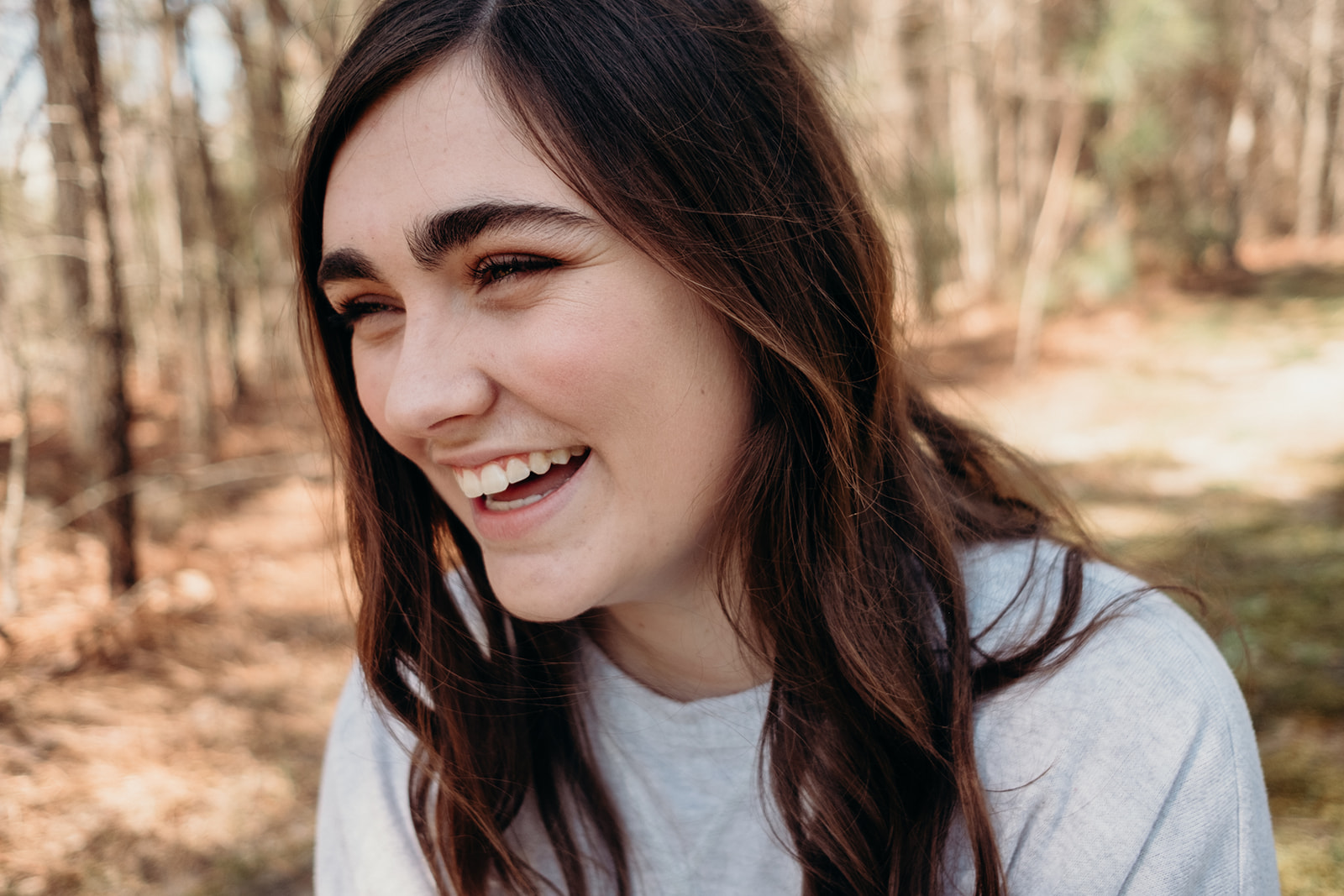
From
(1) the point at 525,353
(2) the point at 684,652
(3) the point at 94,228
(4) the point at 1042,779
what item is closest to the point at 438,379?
(1) the point at 525,353

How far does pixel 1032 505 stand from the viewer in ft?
4.92

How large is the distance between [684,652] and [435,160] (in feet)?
2.70

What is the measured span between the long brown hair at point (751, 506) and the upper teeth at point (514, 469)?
10.7 inches

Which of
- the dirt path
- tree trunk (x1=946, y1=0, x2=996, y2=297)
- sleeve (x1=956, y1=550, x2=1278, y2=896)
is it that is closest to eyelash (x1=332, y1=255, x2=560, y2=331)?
sleeve (x1=956, y1=550, x2=1278, y2=896)

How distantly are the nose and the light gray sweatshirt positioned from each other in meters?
0.58

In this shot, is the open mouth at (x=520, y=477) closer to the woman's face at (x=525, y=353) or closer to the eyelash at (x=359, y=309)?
the woman's face at (x=525, y=353)

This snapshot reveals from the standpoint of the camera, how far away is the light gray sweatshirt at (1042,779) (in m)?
1.03

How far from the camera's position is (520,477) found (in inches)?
45.9

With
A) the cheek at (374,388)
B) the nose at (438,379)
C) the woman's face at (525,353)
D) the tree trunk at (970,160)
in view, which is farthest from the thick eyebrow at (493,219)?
the tree trunk at (970,160)

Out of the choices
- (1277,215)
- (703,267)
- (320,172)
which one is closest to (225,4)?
(320,172)

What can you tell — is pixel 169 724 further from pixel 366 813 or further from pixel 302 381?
pixel 302 381

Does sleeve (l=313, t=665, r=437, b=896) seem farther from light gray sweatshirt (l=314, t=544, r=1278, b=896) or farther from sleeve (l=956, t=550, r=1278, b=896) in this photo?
sleeve (l=956, t=550, r=1278, b=896)

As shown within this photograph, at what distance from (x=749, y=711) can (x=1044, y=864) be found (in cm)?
44

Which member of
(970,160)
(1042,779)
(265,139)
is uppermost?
(970,160)
